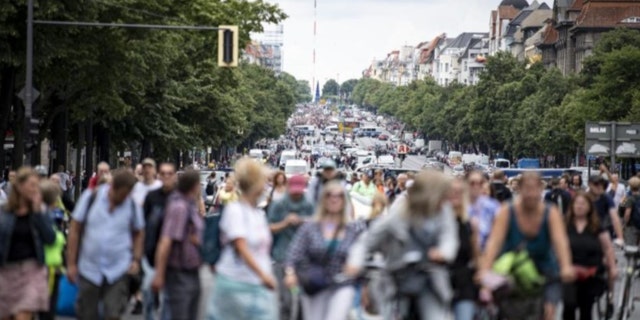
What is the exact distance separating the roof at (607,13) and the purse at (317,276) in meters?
130

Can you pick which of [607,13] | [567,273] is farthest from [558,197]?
[607,13]

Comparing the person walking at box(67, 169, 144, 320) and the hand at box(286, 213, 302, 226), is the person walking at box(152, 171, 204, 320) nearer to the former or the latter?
the person walking at box(67, 169, 144, 320)

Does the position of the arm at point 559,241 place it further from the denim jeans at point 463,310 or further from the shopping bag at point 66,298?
the shopping bag at point 66,298

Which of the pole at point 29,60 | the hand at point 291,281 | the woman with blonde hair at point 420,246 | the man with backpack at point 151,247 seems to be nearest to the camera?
the woman with blonde hair at point 420,246

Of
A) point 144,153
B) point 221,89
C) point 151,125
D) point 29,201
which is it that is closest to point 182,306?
point 29,201

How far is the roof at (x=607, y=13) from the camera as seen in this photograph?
458 ft

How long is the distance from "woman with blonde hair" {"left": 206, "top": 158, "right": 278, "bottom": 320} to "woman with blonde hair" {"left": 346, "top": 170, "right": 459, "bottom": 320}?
724mm

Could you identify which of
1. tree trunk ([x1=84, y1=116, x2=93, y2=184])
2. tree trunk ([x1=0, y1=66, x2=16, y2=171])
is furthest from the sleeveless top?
tree trunk ([x1=84, y1=116, x2=93, y2=184])

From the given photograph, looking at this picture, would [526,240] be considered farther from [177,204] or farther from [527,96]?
[527,96]

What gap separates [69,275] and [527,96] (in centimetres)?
11561

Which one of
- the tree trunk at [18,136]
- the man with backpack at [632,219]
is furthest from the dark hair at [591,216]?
the tree trunk at [18,136]

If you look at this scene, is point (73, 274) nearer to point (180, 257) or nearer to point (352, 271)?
point (180, 257)

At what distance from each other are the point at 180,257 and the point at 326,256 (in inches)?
50.6

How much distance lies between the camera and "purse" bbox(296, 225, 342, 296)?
38.1ft
